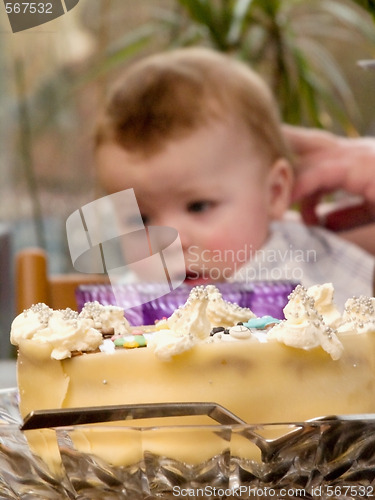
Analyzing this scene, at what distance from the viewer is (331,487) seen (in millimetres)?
243

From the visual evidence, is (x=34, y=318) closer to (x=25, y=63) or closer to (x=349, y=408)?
(x=349, y=408)

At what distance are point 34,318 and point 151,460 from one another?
75 millimetres

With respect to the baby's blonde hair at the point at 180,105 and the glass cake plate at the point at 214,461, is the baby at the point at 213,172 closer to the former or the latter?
the baby's blonde hair at the point at 180,105

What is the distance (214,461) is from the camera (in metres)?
0.23

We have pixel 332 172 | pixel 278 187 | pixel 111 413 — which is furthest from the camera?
pixel 332 172

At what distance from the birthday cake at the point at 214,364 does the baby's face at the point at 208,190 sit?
4.1 inches

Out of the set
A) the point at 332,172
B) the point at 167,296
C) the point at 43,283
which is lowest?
the point at 332,172

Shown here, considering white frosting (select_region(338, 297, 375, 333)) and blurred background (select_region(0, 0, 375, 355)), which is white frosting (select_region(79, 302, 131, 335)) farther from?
blurred background (select_region(0, 0, 375, 355))

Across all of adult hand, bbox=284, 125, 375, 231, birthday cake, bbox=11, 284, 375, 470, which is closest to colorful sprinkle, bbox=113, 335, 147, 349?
birthday cake, bbox=11, 284, 375, 470

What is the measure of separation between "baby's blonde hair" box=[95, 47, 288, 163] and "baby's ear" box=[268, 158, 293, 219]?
1 centimetres

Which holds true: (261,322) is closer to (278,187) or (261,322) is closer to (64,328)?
(64,328)

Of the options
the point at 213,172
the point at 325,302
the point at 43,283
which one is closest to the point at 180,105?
the point at 213,172

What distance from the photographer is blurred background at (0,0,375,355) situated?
864 mm

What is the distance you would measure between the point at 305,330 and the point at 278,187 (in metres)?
0.36
